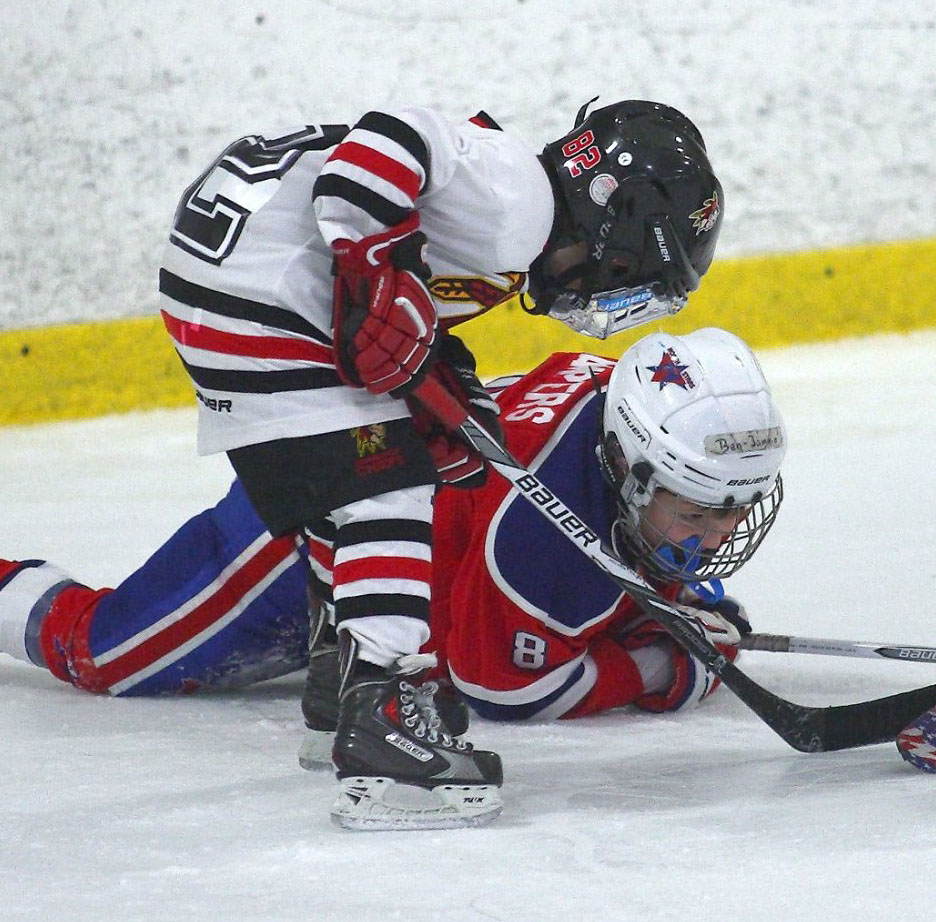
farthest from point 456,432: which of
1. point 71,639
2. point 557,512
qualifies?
point 71,639

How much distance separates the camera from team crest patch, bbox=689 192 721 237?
182 centimetres

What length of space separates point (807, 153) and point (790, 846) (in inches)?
122

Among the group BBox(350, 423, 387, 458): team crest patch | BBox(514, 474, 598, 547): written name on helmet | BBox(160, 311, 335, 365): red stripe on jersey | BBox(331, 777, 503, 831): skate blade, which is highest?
BBox(160, 311, 335, 365): red stripe on jersey

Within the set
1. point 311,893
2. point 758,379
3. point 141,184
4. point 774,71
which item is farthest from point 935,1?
point 311,893

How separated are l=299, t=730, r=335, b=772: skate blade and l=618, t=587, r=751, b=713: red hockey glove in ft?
→ 1.32

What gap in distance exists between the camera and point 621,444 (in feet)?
5.98

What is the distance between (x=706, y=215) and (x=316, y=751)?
71cm

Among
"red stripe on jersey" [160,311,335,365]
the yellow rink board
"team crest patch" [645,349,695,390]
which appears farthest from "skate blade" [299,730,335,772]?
the yellow rink board

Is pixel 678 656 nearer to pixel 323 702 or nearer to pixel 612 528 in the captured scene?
pixel 612 528

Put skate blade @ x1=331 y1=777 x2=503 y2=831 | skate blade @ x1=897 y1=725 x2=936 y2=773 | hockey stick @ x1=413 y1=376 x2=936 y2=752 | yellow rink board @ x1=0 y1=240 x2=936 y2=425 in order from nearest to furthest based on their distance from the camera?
skate blade @ x1=331 y1=777 x2=503 y2=831, skate blade @ x1=897 y1=725 x2=936 y2=773, hockey stick @ x1=413 y1=376 x2=936 y2=752, yellow rink board @ x1=0 y1=240 x2=936 y2=425

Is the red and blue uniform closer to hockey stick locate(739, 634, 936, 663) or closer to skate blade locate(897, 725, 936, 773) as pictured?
hockey stick locate(739, 634, 936, 663)

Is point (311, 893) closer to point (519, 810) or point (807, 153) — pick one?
point (519, 810)

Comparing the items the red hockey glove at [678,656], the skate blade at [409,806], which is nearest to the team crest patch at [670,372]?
the red hockey glove at [678,656]

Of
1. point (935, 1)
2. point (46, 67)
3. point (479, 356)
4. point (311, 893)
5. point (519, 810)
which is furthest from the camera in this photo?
point (935, 1)
